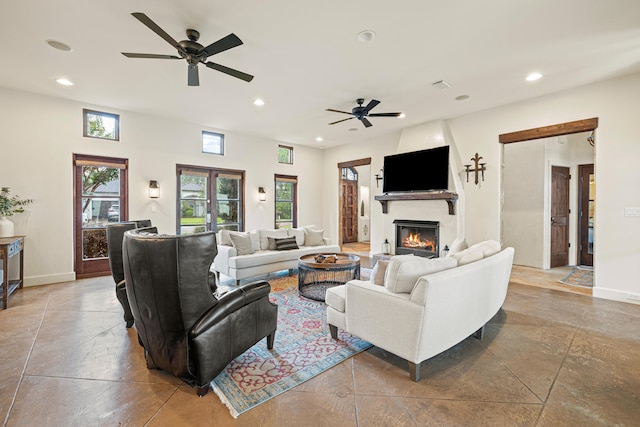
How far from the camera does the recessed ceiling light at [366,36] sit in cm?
303

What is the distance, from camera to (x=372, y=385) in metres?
2.14

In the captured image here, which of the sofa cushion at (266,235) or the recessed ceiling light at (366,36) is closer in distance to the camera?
the recessed ceiling light at (366,36)

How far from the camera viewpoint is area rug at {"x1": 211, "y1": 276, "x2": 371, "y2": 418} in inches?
80.0

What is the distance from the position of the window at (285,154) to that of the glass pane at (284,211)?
3.88ft

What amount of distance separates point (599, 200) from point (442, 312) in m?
3.90

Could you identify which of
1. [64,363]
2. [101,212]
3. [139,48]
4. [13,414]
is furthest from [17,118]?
[13,414]

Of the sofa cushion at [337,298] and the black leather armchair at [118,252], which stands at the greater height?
the black leather armchair at [118,252]

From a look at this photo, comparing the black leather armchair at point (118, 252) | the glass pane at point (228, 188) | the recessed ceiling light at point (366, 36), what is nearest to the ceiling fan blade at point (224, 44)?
A: the recessed ceiling light at point (366, 36)

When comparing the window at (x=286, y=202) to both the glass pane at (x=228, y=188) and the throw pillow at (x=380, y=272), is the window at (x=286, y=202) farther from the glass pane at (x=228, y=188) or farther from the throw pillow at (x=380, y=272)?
the throw pillow at (x=380, y=272)

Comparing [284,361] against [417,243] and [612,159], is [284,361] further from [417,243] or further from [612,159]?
[612,159]

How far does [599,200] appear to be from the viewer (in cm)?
428

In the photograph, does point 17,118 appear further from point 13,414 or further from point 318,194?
point 318,194

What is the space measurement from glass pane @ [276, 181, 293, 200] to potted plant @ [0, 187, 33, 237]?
4910 millimetres

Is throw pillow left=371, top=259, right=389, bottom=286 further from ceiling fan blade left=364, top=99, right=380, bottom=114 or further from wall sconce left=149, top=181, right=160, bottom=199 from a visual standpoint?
wall sconce left=149, top=181, right=160, bottom=199
